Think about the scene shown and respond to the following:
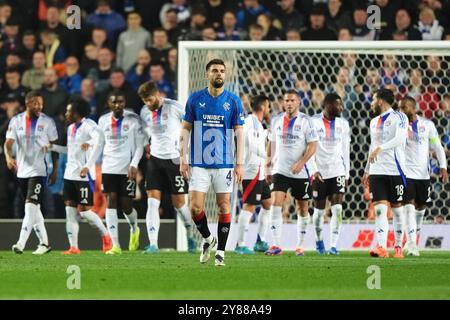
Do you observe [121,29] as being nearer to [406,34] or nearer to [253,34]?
[253,34]

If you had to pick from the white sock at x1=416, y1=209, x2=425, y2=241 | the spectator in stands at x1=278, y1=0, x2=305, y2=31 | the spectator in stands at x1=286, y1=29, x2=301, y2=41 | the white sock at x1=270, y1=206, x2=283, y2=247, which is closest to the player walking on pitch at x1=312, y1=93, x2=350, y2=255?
the white sock at x1=270, y1=206, x2=283, y2=247

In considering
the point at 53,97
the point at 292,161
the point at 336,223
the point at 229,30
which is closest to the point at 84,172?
the point at 292,161

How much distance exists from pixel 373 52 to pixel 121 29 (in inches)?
204

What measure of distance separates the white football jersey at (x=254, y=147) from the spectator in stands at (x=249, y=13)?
14.6ft

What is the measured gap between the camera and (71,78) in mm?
20656

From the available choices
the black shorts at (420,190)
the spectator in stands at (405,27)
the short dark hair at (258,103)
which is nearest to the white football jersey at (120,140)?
the short dark hair at (258,103)

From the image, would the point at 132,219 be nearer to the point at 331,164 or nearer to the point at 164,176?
the point at 164,176

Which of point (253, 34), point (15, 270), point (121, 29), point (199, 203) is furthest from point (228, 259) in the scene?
point (121, 29)

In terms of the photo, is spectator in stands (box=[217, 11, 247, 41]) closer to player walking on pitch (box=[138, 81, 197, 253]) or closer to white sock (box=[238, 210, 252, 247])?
player walking on pitch (box=[138, 81, 197, 253])

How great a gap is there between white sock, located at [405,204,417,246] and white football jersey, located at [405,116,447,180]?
1.70ft

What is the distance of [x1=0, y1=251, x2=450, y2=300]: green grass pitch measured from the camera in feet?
32.3

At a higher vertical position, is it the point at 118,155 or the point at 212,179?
the point at 118,155

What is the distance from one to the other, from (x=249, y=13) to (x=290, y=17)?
2.49 feet

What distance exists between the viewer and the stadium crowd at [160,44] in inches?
741
